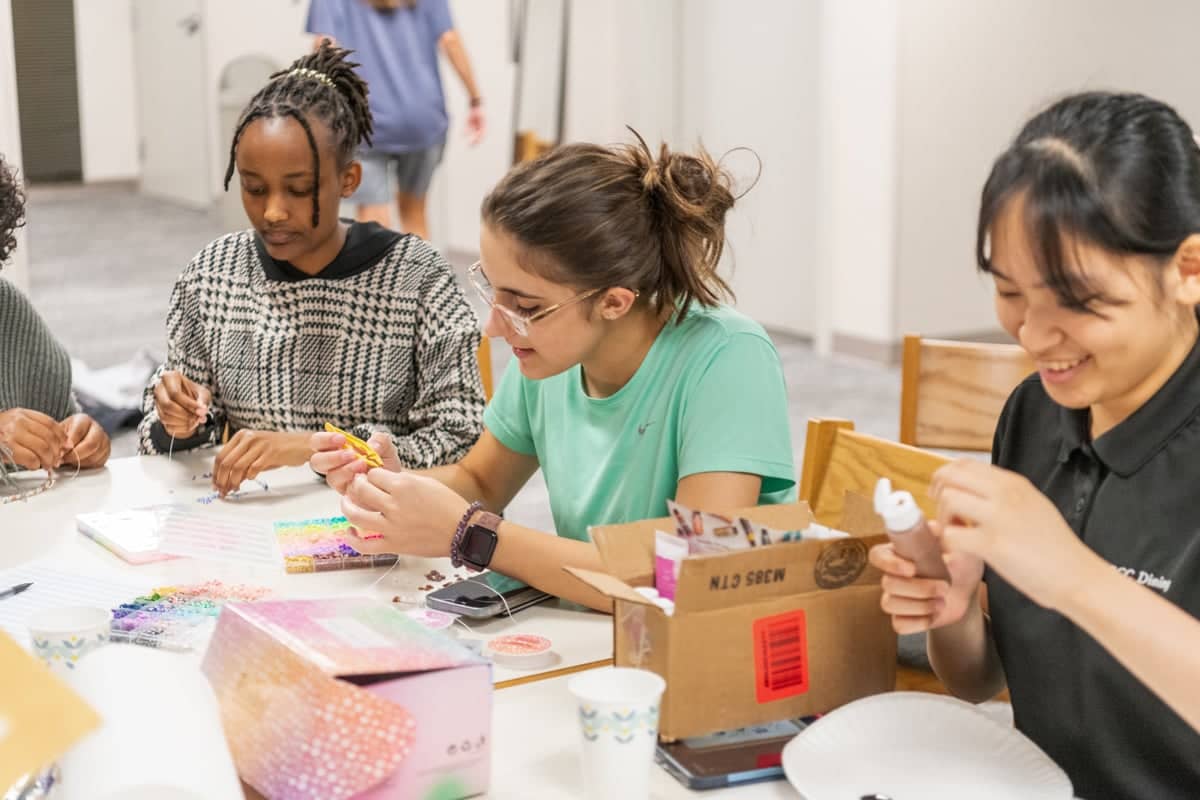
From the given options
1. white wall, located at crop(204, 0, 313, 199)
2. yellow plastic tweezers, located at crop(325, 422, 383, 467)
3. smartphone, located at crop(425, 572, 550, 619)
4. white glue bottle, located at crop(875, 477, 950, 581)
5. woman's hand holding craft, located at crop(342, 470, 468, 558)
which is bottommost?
smartphone, located at crop(425, 572, 550, 619)

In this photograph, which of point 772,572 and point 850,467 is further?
point 850,467

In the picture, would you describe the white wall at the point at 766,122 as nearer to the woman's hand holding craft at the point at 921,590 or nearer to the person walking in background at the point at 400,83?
the person walking in background at the point at 400,83

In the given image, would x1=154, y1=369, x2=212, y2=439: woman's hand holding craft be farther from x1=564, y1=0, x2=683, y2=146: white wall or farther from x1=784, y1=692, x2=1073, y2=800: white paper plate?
x1=564, y1=0, x2=683, y2=146: white wall

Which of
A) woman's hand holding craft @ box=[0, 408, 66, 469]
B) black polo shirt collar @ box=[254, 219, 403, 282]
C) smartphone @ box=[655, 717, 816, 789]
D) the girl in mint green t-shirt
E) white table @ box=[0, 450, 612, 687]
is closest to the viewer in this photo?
smartphone @ box=[655, 717, 816, 789]

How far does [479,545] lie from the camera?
5.00 ft

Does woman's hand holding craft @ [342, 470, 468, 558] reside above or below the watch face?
above

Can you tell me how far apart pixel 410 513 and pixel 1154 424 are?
2.52 feet

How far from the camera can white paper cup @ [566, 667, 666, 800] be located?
100cm

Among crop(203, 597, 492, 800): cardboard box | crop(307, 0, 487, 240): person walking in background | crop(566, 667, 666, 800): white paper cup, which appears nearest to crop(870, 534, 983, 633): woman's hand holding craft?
crop(566, 667, 666, 800): white paper cup

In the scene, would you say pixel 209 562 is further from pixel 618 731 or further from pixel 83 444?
pixel 618 731

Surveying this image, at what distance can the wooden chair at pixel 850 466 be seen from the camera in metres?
1.63

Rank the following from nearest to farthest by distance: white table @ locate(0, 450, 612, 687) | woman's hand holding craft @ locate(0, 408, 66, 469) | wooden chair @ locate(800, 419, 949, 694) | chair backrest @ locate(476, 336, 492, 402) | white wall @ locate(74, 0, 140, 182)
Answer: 1. white table @ locate(0, 450, 612, 687)
2. wooden chair @ locate(800, 419, 949, 694)
3. woman's hand holding craft @ locate(0, 408, 66, 469)
4. chair backrest @ locate(476, 336, 492, 402)
5. white wall @ locate(74, 0, 140, 182)

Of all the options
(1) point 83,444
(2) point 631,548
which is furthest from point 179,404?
(2) point 631,548

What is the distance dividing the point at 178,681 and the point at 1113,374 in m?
0.77
